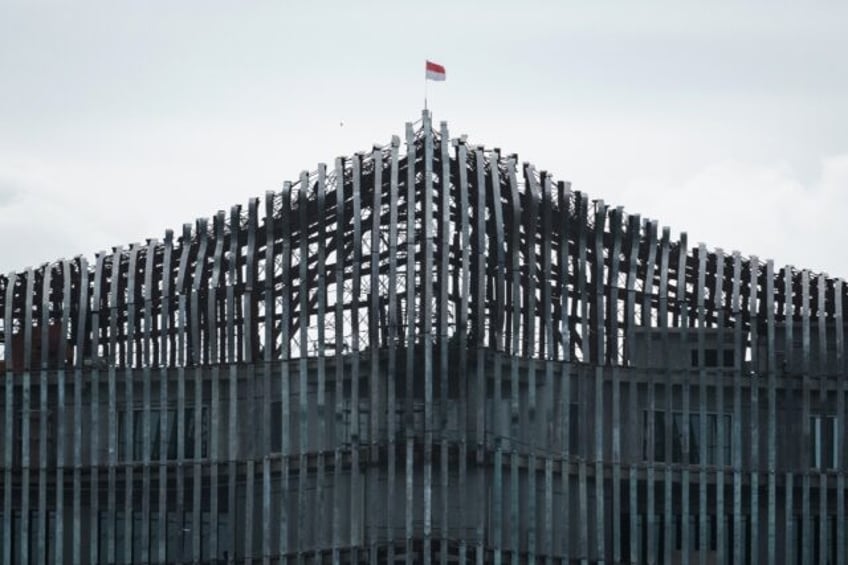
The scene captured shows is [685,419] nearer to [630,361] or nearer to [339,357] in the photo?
[630,361]

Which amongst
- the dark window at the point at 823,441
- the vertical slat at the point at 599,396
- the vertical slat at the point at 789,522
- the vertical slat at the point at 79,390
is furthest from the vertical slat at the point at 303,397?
the dark window at the point at 823,441

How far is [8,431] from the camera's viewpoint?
162375 millimetres

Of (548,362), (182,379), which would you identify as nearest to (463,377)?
(548,362)

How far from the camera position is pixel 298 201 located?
530ft

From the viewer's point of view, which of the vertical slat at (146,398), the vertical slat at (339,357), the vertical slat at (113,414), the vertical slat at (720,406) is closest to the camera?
the vertical slat at (339,357)

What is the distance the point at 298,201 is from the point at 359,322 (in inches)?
293

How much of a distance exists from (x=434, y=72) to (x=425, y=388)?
60.7 ft

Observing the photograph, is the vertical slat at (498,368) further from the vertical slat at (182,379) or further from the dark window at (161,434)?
the vertical slat at (182,379)

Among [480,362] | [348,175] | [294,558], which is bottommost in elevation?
[294,558]

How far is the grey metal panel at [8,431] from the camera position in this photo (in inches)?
6373

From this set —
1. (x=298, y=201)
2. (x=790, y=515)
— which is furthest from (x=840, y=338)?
(x=298, y=201)

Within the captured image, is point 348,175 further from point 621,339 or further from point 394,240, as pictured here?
point 621,339

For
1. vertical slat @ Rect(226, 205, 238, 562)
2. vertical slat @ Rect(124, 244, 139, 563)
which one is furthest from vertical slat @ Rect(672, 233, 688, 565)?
vertical slat @ Rect(124, 244, 139, 563)

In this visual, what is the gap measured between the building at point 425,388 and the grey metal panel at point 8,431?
0.18 metres
